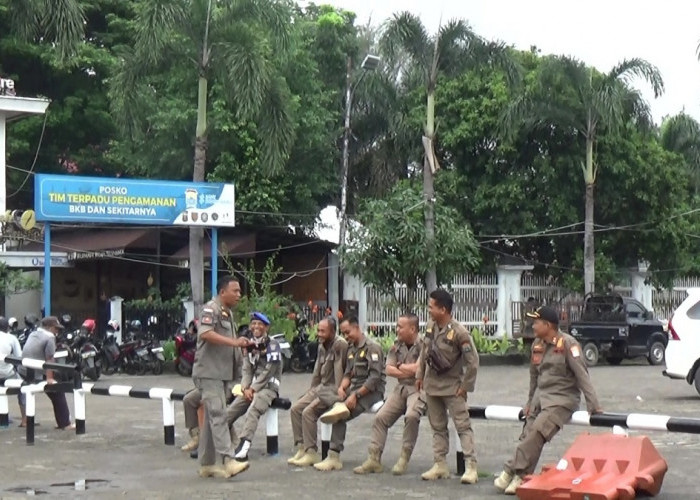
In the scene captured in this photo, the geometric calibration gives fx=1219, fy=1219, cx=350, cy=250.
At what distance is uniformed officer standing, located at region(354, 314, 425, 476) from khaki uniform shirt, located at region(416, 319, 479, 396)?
423mm

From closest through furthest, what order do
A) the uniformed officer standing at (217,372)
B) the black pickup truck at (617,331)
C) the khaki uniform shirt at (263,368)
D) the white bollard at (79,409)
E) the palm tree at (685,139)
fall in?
the uniformed officer standing at (217,372) → the khaki uniform shirt at (263,368) → the white bollard at (79,409) → the black pickup truck at (617,331) → the palm tree at (685,139)

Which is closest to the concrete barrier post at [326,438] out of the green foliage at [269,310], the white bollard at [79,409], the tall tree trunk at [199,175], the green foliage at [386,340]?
the white bollard at [79,409]

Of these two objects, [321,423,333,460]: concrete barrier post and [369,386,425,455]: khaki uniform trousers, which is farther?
[321,423,333,460]: concrete barrier post

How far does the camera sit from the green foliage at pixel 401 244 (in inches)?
1201

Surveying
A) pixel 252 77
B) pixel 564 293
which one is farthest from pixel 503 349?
pixel 252 77

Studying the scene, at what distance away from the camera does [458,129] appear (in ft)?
113

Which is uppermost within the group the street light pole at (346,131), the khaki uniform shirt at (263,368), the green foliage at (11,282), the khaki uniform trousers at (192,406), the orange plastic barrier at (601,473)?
the street light pole at (346,131)

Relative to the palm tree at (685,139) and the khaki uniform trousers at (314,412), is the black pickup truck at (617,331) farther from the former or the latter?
the khaki uniform trousers at (314,412)

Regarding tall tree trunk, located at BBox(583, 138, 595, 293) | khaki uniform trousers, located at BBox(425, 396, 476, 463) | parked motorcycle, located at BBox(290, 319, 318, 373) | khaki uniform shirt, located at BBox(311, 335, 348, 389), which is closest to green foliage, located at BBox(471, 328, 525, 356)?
tall tree trunk, located at BBox(583, 138, 595, 293)

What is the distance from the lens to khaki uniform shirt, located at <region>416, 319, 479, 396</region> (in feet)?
34.9

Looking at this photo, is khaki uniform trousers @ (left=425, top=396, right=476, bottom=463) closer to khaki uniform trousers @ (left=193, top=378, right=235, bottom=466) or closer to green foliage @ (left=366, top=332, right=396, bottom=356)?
khaki uniform trousers @ (left=193, top=378, right=235, bottom=466)

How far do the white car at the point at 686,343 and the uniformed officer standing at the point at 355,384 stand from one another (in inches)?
337

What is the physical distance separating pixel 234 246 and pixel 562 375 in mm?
24265

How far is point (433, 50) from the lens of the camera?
98.5 feet
